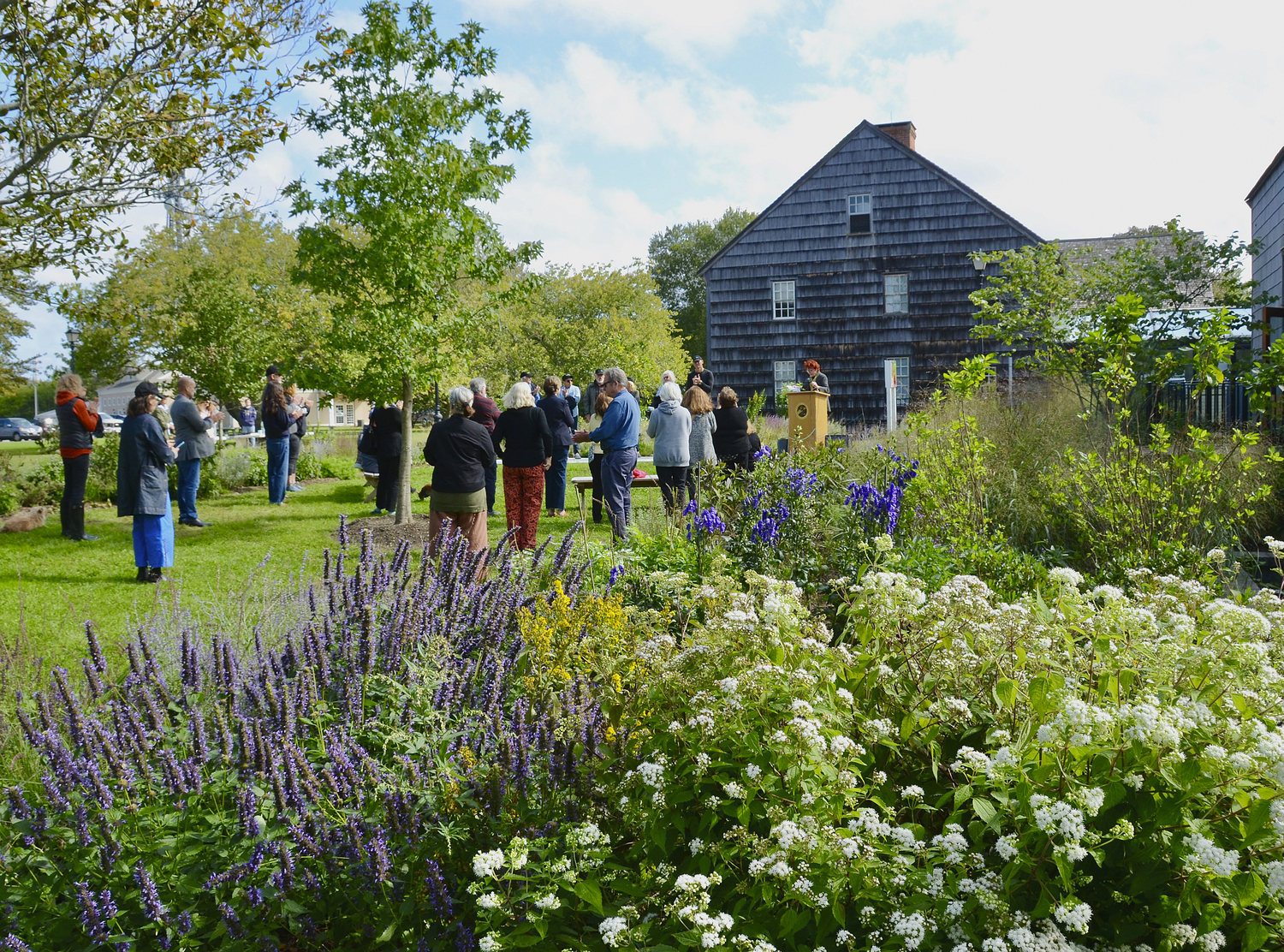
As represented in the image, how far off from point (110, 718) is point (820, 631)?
2.45 m

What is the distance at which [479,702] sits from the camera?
10.3 ft

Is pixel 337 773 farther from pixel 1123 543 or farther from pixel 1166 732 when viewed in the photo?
pixel 1123 543

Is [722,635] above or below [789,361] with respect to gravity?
below

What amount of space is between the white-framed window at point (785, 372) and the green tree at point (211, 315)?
1486cm

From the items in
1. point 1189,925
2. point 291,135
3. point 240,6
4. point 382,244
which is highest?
point 240,6

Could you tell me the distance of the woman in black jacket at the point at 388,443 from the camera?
11812 mm

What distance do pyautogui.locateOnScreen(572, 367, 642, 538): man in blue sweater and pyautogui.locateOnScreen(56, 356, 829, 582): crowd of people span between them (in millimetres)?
13

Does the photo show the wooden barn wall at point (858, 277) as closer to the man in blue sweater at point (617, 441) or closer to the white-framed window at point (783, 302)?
the white-framed window at point (783, 302)

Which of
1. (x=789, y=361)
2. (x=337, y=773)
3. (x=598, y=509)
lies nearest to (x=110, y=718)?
(x=337, y=773)

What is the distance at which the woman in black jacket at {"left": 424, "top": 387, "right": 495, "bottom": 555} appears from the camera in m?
7.55

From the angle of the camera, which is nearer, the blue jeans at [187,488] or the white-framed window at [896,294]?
the blue jeans at [187,488]

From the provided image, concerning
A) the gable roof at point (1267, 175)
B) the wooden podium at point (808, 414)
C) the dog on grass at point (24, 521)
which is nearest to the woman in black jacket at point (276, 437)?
the dog on grass at point (24, 521)

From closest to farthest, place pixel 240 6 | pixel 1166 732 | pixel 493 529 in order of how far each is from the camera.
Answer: pixel 1166 732
pixel 240 6
pixel 493 529

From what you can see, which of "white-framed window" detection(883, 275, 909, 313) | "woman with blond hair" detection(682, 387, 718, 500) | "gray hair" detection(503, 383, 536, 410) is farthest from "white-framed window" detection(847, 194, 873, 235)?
"gray hair" detection(503, 383, 536, 410)
